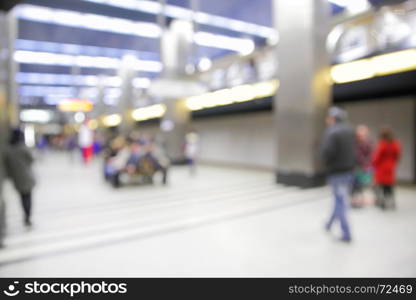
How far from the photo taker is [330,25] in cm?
845

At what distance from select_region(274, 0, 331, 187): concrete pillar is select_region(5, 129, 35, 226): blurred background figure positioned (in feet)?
21.4

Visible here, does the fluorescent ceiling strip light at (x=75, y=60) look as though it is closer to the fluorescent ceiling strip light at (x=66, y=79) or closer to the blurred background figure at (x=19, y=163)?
the fluorescent ceiling strip light at (x=66, y=79)

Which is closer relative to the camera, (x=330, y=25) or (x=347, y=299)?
(x=347, y=299)

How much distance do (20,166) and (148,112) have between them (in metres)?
15.9

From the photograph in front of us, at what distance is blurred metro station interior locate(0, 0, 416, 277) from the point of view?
3428 millimetres

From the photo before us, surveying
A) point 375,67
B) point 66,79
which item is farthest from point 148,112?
point 66,79

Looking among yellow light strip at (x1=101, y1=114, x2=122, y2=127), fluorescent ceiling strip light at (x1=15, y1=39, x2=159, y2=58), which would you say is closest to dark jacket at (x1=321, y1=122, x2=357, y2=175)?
fluorescent ceiling strip light at (x1=15, y1=39, x2=159, y2=58)

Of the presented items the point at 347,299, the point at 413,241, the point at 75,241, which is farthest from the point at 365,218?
the point at 75,241

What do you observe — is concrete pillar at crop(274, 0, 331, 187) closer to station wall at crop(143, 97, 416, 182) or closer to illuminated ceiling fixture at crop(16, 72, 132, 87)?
station wall at crop(143, 97, 416, 182)

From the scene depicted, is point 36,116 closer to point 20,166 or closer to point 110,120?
point 110,120

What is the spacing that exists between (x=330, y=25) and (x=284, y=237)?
7.08 m

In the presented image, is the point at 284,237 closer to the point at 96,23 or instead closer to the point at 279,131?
the point at 279,131

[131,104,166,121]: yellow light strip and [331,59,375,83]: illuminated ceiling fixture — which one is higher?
[131,104,166,121]: yellow light strip

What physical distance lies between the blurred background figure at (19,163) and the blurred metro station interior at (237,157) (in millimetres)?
20
